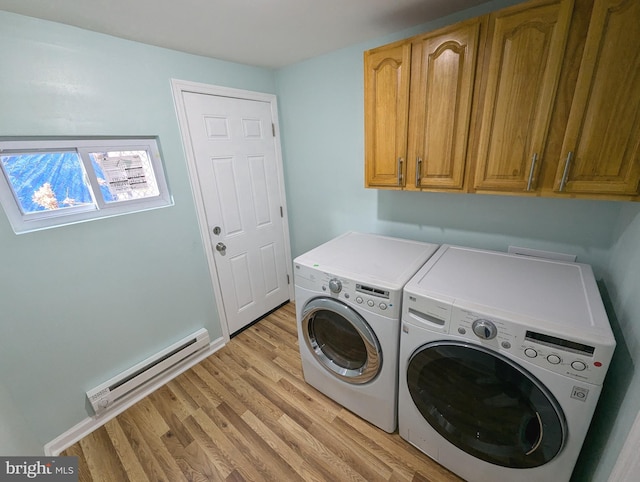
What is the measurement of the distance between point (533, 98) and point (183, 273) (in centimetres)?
228

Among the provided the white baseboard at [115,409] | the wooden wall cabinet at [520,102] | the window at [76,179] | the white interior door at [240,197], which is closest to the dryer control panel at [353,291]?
the wooden wall cabinet at [520,102]

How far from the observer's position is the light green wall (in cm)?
124

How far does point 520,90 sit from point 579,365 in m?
1.07

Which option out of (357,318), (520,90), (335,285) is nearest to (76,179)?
(335,285)

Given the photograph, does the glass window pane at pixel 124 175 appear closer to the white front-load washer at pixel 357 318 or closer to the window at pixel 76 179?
the window at pixel 76 179

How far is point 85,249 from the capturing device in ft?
4.83

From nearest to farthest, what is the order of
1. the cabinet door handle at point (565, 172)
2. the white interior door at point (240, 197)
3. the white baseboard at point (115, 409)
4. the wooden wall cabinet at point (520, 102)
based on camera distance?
1. the wooden wall cabinet at point (520, 102)
2. the cabinet door handle at point (565, 172)
3. the white baseboard at point (115, 409)
4. the white interior door at point (240, 197)

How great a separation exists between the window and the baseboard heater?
1026mm

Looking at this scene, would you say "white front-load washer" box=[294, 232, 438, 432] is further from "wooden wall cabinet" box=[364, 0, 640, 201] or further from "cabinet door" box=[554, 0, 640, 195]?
"cabinet door" box=[554, 0, 640, 195]

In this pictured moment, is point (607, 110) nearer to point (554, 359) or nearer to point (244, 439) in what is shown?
point (554, 359)

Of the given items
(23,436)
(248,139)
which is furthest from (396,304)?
(23,436)

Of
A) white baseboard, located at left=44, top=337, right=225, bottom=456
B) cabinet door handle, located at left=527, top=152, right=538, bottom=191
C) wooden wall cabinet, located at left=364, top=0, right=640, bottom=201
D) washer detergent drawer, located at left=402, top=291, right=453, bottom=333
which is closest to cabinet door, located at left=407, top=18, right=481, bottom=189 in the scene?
wooden wall cabinet, located at left=364, top=0, right=640, bottom=201

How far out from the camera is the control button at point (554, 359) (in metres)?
0.86

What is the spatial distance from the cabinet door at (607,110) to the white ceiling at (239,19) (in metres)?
0.64
